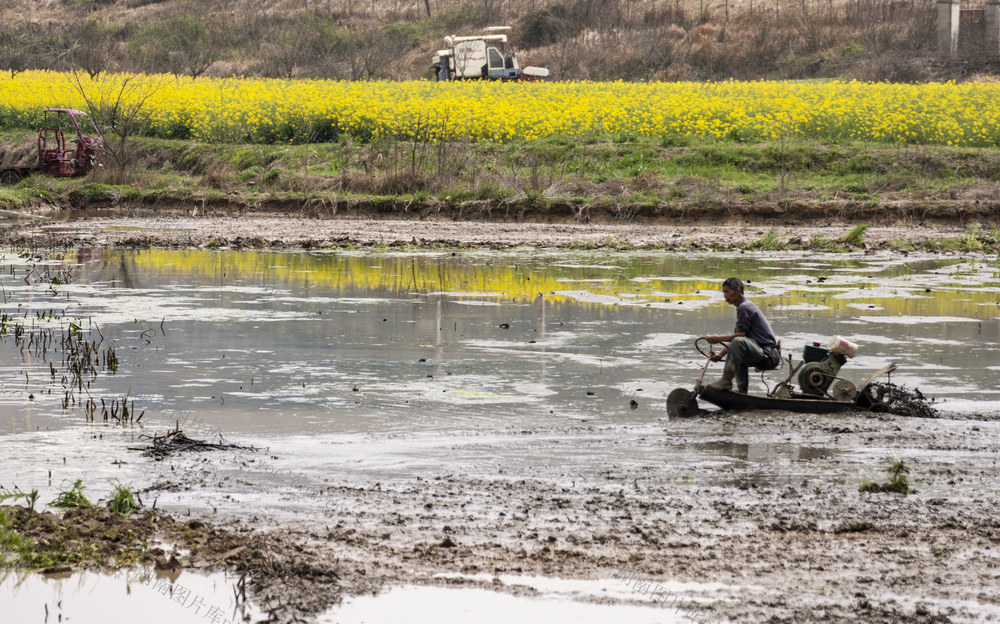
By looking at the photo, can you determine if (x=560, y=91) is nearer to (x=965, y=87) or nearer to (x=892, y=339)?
(x=965, y=87)

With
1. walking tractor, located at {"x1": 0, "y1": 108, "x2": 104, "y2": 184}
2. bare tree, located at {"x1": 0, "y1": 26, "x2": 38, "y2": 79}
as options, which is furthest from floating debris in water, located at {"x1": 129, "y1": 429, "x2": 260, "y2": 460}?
bare tree, located at {"x1": 0, "y1": 26, "x2": 38, "y2": 79}

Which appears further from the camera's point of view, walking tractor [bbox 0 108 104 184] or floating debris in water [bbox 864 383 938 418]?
walking tractor [bbox 0 108 104 184]

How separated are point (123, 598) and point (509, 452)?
3.37 m

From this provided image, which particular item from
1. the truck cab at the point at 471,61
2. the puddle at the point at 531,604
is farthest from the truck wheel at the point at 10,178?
the puddle at the point at 531,604

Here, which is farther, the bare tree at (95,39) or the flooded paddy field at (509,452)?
the bare tree at (95,39)

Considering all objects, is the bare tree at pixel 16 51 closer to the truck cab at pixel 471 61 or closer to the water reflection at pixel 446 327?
the truck cab at pixel 471 61

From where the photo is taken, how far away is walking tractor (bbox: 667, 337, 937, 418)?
31.0 ft

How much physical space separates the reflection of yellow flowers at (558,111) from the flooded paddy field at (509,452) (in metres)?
14.6

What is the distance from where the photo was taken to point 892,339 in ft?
43.1

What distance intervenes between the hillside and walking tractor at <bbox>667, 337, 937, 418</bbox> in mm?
35372

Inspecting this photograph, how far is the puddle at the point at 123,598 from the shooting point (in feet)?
17.7

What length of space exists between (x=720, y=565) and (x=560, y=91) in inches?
1290

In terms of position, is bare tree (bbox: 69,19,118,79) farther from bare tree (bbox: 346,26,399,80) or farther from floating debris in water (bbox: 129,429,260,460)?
floating debris in water (bbox: 129,429,260,460)

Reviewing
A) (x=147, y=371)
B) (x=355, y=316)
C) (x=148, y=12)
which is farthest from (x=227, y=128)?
(x=148, y=12)
